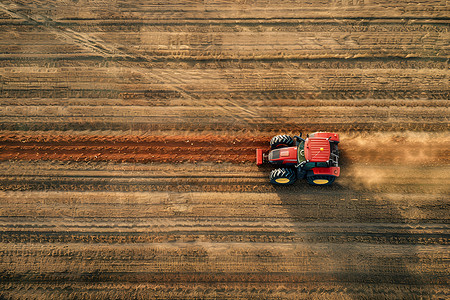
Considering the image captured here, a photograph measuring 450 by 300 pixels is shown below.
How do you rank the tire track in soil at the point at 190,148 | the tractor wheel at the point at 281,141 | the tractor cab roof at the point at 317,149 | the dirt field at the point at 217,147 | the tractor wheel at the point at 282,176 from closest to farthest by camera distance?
the tractor cab roof at the point at 317,149 < the tractor wheel at the point at 282,176 < the dirt field at the point at 217,147 < the tractor wheel at the point at 281,141 < the tire track in soil at the point at 190,148

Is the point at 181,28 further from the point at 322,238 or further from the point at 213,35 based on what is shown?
the point at 322,238

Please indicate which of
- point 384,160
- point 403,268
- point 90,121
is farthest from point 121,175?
point 403,268

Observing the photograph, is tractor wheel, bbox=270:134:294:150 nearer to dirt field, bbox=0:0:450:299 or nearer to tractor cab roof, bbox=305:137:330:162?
dirt field, bbox=0:0:450:299

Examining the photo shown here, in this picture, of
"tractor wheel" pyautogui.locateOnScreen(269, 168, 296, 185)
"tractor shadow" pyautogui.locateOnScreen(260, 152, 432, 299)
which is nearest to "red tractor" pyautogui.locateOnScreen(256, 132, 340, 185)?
"tractor wheel" pyautogui.locateOnScreen(269, 168, 296, 185)

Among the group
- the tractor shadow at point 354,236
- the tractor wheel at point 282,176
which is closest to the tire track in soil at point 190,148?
the tractor shadow at point 354,236

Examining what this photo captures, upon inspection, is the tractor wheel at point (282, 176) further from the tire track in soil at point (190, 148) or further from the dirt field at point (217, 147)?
the tire track in soil at point (190, 148)

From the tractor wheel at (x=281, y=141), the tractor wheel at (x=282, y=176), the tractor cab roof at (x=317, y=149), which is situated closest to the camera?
the tractor cab roof at (x=317, y=149)

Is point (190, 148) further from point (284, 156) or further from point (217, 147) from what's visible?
point (284, 156)
